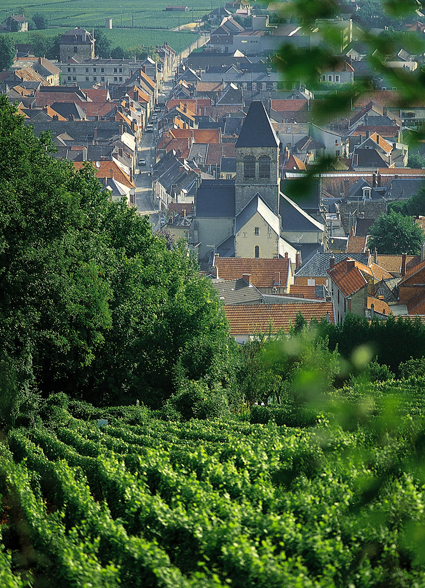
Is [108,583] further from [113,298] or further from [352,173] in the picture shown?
[352,173]

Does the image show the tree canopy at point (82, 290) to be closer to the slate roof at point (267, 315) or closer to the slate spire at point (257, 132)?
the slate roof at point (267, 315)

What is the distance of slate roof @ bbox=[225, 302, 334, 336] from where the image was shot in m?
29.8

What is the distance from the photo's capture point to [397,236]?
169ft

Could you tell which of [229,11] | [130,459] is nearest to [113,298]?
[130,459]

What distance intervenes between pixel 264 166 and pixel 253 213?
11.8 feet

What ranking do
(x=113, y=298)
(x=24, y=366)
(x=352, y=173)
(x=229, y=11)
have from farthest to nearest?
(x=229, y=11)
(x=352, y=173)
(x=113, y=298)
(x=24, y=366)

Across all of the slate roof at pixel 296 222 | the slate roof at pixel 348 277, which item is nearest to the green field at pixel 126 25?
the slate roof at pixel 296 222

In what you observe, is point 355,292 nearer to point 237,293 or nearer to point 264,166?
point 237,293

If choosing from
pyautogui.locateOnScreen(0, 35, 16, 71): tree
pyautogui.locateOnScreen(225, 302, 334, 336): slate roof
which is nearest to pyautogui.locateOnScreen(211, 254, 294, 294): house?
pyautogui.locateOnScreen(225, 302, 334, 336): slate roof

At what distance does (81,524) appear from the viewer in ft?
30.0

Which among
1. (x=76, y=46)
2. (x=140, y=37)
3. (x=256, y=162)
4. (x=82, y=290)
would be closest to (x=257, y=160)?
(x=256, y=162)

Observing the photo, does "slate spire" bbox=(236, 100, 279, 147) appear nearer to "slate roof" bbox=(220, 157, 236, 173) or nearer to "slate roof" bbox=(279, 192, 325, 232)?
"slate roof" bbox=(279, 192, 325, 232)

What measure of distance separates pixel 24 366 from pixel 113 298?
11.4ft

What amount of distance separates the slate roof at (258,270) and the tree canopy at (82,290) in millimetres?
19379
